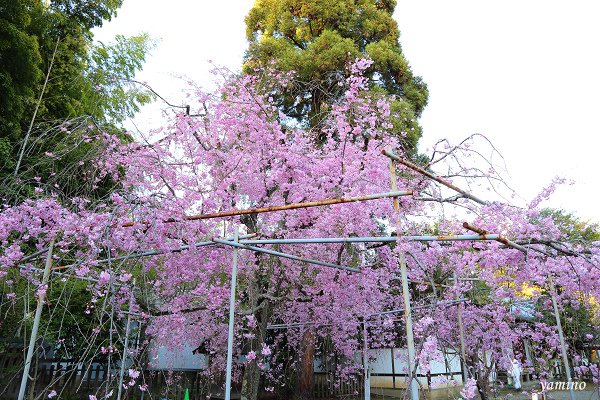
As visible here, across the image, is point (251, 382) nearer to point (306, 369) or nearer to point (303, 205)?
point (303, 205)

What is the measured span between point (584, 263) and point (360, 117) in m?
3.36

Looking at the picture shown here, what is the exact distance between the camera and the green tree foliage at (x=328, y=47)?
931 cm

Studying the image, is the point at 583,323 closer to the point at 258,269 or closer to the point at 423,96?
the point at 423,96

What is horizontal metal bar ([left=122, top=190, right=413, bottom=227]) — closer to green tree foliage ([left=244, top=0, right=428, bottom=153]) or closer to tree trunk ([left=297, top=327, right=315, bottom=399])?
tree trunk ([left=297, top=327, right=315, bottom=399])

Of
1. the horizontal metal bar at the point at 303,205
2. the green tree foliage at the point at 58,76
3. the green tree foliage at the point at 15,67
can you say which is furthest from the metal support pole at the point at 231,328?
the green tree foliage at the point at 15,67

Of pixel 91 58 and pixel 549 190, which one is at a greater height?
pixel 91 58

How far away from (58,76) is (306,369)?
749 cm

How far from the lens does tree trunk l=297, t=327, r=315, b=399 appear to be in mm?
8570

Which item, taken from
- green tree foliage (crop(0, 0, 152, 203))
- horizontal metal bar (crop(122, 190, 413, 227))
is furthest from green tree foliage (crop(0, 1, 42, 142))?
horizontal metal bar (crop(122, 190, 413, 227))

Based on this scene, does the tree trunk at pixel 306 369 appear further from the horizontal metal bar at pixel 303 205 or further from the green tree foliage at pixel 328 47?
the horizontal metal bar at pixel 303 205

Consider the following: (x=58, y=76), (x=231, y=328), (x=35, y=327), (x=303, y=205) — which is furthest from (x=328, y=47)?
(x=35, y=327)

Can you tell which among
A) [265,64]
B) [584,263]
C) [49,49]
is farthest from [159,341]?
[265,64]

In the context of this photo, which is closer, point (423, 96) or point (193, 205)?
point (193, 205)

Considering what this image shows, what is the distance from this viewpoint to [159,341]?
611 cm
